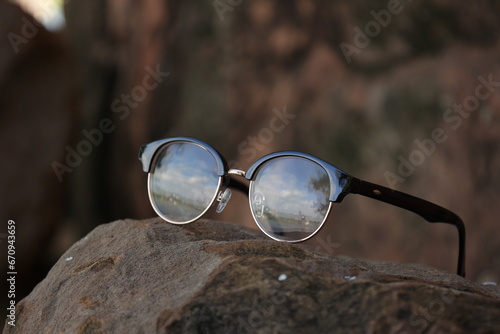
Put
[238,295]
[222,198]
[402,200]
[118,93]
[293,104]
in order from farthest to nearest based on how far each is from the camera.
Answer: [118,93] → [293,104] → [222,198] → [402,200] → [238,295]

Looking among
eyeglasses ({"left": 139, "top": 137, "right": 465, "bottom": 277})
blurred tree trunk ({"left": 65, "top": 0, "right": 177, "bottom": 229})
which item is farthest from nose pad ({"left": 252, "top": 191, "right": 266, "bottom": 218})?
blurred tree trunk ({"left": 65, "top": 0, "right": 177, "bottom": 229})

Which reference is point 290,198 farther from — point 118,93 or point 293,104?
Result: point 118,93

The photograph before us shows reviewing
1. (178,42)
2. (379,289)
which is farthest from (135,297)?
(178,42)

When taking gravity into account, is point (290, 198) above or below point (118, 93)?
below

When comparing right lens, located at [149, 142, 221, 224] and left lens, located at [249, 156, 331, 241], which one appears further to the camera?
right lens, located at [149, 142, 221, 224]

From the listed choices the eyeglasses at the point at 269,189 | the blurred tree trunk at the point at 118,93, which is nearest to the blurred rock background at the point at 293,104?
the blurred tree trunk at the point at 118,93

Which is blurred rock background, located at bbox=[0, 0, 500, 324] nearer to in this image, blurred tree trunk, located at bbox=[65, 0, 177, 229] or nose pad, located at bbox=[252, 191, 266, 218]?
blurred tree trunk, located at bbox=[65, 0, 177, 229]

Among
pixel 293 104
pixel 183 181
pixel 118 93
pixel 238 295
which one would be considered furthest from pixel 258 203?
pixel 118 93
